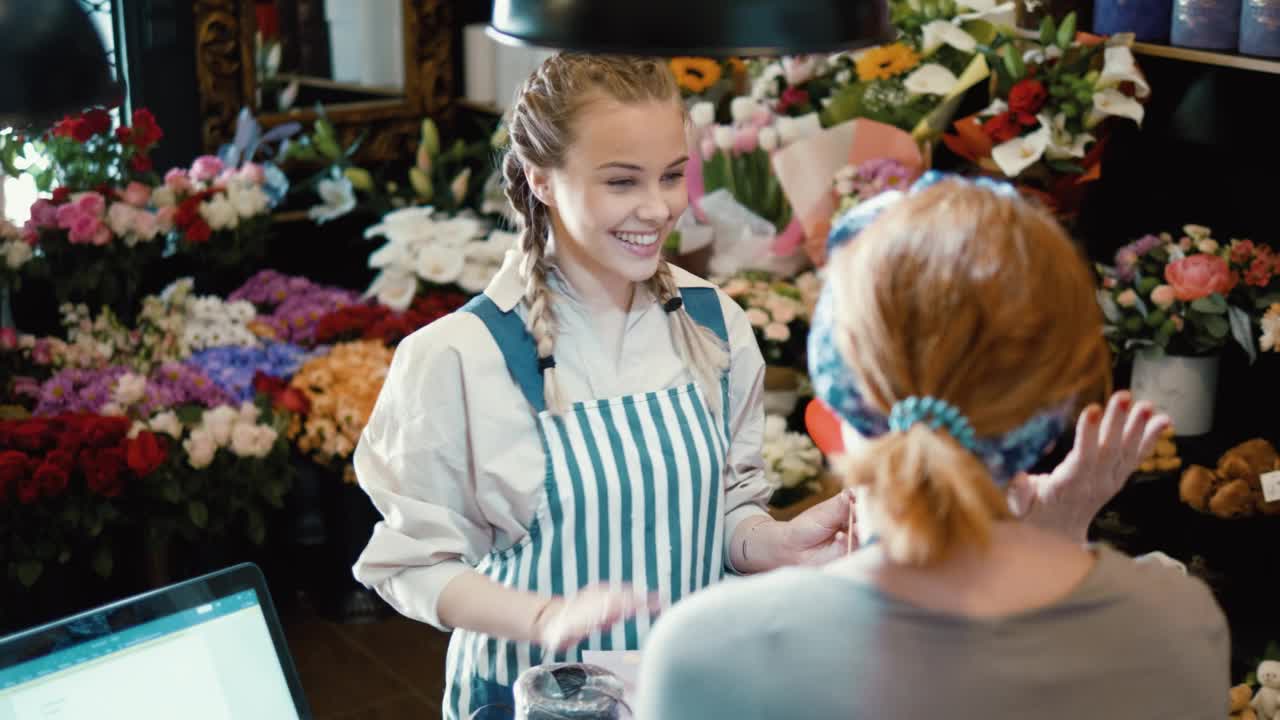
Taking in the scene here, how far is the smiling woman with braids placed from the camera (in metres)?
1.83

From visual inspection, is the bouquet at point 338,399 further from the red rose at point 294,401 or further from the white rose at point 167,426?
the white rose at point 167,426

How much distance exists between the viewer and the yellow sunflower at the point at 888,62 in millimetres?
3386

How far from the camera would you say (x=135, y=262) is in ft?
12.3

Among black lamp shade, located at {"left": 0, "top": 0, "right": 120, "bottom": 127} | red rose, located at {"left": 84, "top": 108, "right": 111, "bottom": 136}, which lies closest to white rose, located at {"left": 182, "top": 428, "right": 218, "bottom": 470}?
red rose, located at {"left": 84, "top": 108, "right": 111, "bottom": 136}

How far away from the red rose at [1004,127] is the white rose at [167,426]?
2.01m

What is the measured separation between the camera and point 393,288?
4086 mm

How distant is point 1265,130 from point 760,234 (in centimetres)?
118

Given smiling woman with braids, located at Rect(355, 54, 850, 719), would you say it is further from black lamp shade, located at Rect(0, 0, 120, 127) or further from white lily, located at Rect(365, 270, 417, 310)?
white lily, located at Rect(365, 270, 417, 310)

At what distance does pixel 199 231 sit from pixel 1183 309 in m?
2.42

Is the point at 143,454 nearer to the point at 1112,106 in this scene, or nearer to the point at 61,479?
the point at 61,479

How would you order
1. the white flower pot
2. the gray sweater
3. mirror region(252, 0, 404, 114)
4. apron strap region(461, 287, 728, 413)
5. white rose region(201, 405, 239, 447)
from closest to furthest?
the gray sweater
apron strap region(461, 287, 728, 413)
the white flower pot
white rose region(201, 405, 239, 447)
mirror region(252, 0, 404, 114)

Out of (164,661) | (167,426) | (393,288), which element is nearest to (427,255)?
(393,288)

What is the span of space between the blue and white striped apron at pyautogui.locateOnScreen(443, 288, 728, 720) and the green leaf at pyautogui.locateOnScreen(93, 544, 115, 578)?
1.75 metres

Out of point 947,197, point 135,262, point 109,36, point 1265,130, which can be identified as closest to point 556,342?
point 947,197
